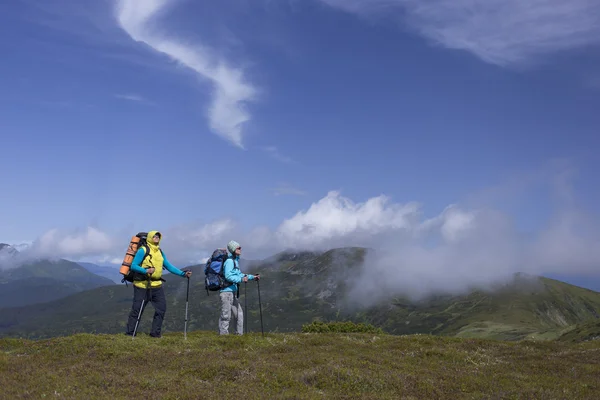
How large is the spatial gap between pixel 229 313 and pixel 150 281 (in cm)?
445

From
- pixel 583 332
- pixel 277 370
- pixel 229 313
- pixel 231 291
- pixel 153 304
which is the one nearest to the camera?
pixel 277 370

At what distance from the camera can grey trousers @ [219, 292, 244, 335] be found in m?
23.0

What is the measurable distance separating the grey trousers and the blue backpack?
530 mm

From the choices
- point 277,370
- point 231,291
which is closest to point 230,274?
point 231,291

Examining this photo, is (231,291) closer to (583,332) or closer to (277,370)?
(277,370)

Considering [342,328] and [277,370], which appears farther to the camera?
[342,328]

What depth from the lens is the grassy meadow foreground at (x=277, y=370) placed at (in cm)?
1299

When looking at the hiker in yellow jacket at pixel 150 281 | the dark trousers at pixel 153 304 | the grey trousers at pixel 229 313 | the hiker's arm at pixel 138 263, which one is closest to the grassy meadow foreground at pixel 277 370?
the dark trousers at pixel 153 304

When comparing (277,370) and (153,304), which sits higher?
(153,304)

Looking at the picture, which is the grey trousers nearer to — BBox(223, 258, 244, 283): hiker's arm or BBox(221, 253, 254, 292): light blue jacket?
BBox(221, 253, 254, 292): light blue jacket

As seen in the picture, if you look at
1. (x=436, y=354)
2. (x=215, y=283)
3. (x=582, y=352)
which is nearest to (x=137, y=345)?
(x=215, y=283)

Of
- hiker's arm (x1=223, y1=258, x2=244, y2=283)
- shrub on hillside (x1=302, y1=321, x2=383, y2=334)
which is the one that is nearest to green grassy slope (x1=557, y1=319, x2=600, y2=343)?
shrub on hillside (x1=302, y1=321, x2=383, y2=334)

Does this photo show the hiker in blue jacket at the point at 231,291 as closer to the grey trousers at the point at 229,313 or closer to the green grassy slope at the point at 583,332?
the grey trousers at the point at 229,313

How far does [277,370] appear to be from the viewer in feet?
50.1
